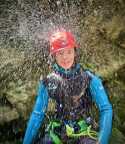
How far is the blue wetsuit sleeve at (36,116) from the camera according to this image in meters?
4.48

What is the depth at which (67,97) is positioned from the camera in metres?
4.52

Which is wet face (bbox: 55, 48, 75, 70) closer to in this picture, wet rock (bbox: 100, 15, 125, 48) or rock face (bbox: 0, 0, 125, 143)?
rock face (bbox: 0, 0, 125, 143)

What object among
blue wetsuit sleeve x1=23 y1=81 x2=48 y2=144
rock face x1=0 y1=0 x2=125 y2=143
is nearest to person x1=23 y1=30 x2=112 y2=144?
blue wetsuit sleeve x1=23 y1=81 x2=48 y2=144

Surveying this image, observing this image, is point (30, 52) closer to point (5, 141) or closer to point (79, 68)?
point (5, 141)

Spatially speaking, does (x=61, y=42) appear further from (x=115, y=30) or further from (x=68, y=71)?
(x=115, y=30)

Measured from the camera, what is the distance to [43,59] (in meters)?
7.45

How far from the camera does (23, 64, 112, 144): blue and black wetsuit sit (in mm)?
4434

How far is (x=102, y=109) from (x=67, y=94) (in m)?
0.44

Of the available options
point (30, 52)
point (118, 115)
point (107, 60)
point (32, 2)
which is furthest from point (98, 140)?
point (32, 2)

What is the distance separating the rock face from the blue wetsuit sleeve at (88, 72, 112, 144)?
218 centimetres

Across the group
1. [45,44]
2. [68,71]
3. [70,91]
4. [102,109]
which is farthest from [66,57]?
[45,44]

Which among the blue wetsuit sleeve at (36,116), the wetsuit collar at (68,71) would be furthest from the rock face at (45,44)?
the wetsuit collar at (68,71)

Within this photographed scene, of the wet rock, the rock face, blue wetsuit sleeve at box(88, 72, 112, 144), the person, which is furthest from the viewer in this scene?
the wet rock

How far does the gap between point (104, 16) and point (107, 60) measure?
0.95 metres
